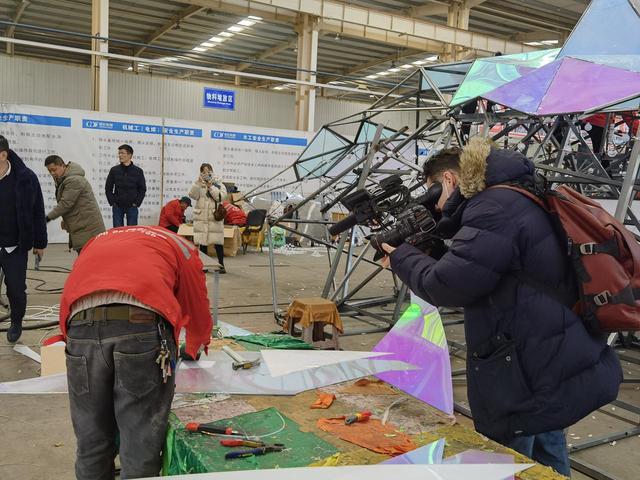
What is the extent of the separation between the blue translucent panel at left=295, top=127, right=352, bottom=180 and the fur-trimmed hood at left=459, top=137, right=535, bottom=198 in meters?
5.63

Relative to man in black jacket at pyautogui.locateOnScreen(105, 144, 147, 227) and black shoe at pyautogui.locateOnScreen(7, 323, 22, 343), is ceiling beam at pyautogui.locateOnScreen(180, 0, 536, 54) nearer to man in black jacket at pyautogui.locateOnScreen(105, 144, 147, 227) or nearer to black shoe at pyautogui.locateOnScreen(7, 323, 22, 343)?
man in black jacket at pyautogui.locateOnScreen(105, 144, 147, 227)

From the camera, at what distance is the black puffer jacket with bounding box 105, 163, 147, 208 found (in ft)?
30.2

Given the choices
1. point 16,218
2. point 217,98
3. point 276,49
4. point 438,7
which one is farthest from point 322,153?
point 276,49

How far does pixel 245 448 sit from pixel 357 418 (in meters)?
0.47

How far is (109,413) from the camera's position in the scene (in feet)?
6.98

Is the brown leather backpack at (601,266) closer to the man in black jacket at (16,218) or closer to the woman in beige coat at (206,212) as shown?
the man in black jacket at (16,218)

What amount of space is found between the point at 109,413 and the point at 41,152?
1056 cm

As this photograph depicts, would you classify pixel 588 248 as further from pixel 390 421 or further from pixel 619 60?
pixel 619 60

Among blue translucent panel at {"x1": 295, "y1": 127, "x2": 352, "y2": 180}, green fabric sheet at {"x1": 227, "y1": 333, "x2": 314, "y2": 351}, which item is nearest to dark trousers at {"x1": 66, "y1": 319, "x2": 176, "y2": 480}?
green fabric sheet at {"x1": 227, "y1": 333, "x2": 314, "y2": 351}

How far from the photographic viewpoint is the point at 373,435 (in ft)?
6.65

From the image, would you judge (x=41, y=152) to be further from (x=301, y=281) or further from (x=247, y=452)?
(x=247, y=452)

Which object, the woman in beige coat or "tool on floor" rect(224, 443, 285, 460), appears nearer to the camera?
"tool on floor" rect(224, 443, 285, 460)

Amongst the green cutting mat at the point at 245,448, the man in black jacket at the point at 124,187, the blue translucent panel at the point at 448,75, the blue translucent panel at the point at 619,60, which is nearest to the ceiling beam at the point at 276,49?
the man in black jacket at the point at 124,187

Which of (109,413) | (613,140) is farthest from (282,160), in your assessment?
(109,413)
